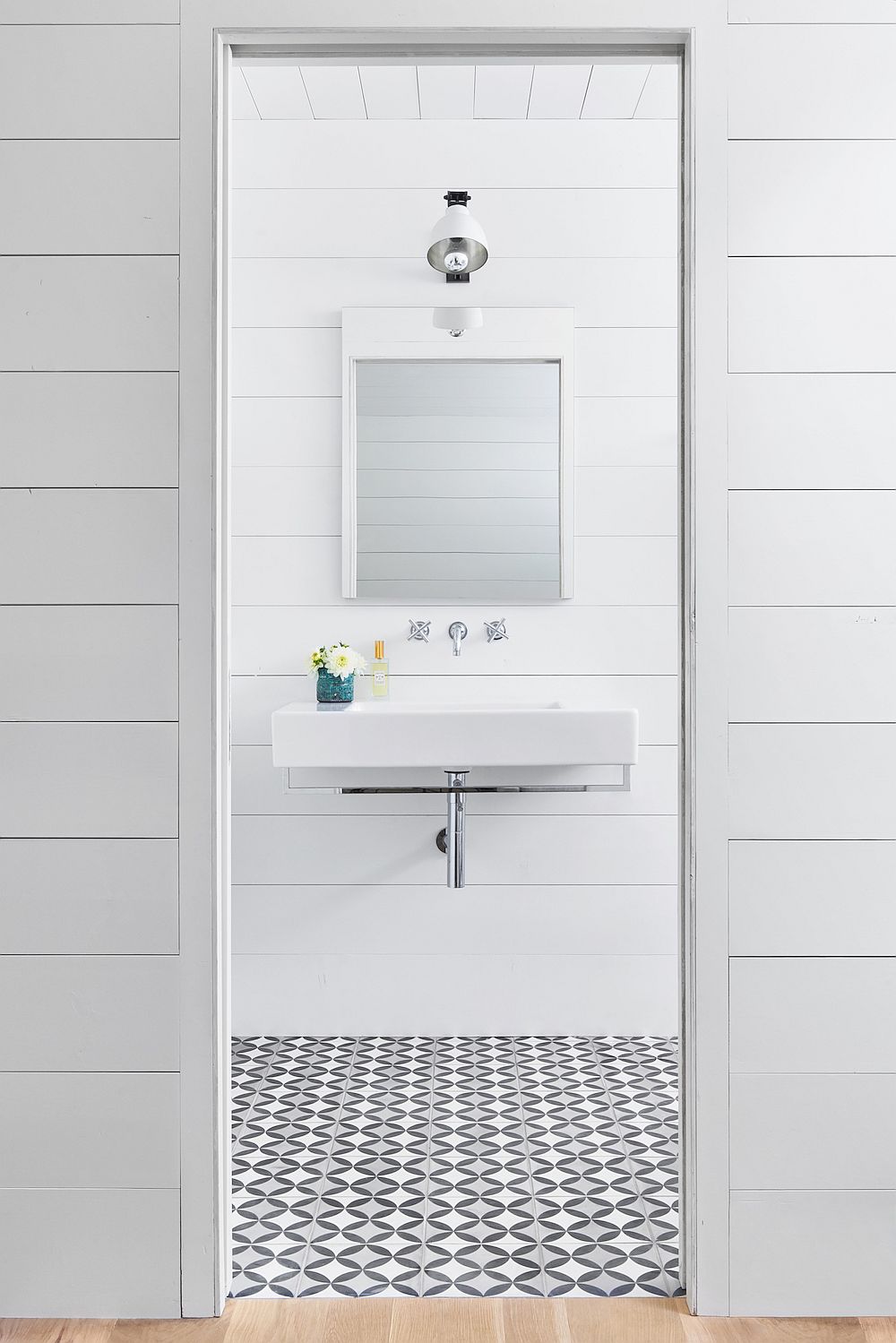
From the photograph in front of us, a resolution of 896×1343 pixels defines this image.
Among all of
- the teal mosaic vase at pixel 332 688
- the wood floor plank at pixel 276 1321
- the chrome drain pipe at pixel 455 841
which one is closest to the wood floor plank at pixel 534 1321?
the wood floor plank at pixel 276 1321

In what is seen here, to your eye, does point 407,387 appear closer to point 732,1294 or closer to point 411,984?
point 411,984

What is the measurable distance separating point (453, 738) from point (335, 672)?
44 cm

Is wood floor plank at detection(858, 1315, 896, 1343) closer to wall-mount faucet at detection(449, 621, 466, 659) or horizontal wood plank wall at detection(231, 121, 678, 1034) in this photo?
horizontal wood plank wall at detection(231, 121, 678, 1034)

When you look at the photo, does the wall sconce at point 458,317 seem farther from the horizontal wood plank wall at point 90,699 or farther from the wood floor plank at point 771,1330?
the wood floor plank at point 771,1330

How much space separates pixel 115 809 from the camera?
1.53m

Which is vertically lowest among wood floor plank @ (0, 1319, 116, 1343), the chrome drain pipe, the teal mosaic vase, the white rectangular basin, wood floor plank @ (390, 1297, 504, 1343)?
wood floor plank @ (0, 1319, 116, 1343)

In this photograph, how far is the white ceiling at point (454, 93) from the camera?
2371 mm

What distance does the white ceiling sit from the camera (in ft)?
7.78

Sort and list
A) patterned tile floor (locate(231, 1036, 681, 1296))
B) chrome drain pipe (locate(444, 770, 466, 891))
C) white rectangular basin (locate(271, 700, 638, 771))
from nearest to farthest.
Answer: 1. patterned tile floor (locate(231, 1036, 681, 1296))
2. white rectangular basin (locate(271, 700, 638, 771))
3. chrome drain pipe (locate(444, 770, 466, 891))

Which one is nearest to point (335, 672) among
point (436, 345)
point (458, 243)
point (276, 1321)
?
point (436, 345)

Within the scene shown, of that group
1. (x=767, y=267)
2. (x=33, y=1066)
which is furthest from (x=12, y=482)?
(x=767, y=267)

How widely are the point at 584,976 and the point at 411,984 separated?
1.56ft

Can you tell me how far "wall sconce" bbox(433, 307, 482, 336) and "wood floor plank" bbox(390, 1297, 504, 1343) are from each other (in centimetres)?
213

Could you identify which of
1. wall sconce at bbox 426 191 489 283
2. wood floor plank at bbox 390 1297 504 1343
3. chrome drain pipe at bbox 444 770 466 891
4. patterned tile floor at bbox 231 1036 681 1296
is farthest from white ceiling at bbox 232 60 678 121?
wood floor plank at bbox 390 1297 504 1343
